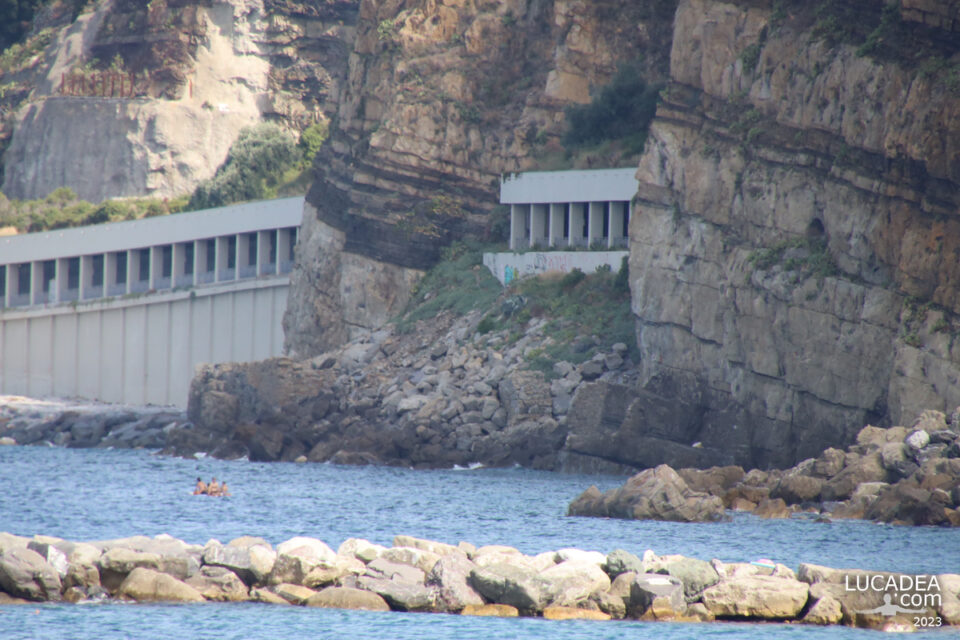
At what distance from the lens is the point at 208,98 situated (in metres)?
85.5

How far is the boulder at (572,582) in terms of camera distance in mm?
21500

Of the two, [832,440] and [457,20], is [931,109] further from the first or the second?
[457,20]

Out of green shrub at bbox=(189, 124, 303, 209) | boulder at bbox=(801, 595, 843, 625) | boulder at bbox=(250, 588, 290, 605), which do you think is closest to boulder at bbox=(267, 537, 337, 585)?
boulder at bbox=(250, 588, 290, 605)

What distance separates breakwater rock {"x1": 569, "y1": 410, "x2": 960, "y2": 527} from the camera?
110 ft

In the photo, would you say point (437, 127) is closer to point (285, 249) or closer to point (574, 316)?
point (285, 249)

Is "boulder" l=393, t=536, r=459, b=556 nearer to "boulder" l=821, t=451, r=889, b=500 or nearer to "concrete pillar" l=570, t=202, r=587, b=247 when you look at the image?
"boulder" l=821, t=451, r=889, b=500

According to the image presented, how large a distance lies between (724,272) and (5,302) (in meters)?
42.4

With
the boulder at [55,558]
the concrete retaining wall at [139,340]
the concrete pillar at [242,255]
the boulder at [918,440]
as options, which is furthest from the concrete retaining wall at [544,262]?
the boulder at [55,558]

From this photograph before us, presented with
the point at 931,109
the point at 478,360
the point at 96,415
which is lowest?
the point at 96,415

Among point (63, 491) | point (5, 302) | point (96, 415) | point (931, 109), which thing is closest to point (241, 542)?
point (63, 491)

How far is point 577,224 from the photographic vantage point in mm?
58344

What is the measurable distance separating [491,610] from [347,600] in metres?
2.12

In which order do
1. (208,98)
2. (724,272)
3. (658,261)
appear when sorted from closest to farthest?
1. (724,272)
2. (658,261)
3. (208,98)

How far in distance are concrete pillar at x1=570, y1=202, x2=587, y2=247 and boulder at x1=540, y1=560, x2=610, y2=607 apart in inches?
1452
